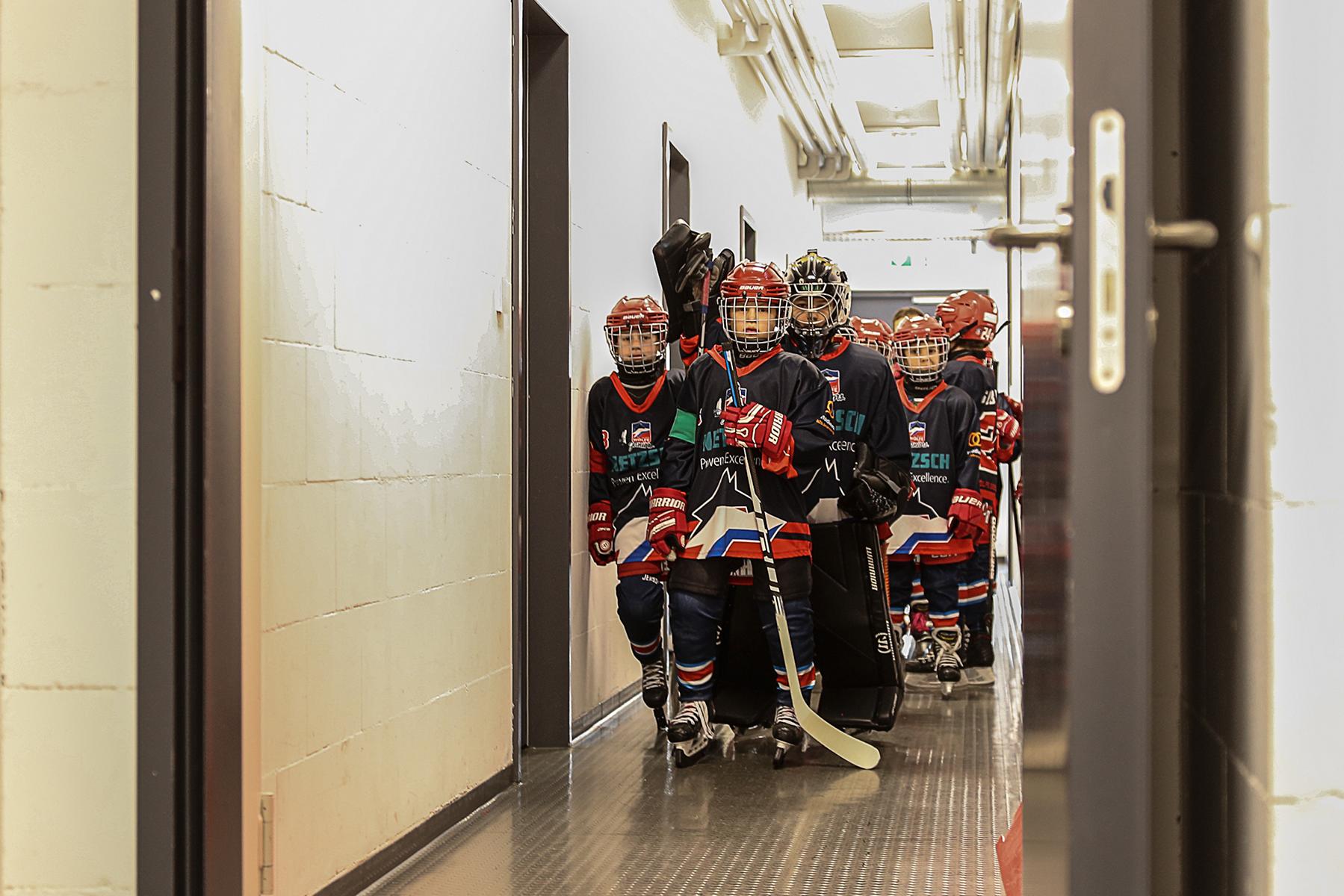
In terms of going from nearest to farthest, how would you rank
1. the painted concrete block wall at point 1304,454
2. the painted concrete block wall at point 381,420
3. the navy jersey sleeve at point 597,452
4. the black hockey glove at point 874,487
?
the painted concrete block wall at point 1304,454 → the painted concrete block wall at point 381,420 → the black hockey glove at point 874,487 → the navy jersey sleeve at point 597,452

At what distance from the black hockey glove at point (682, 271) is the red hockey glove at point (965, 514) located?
4.68ft

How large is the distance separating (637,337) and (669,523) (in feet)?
2.62

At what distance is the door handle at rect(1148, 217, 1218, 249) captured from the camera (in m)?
1.29

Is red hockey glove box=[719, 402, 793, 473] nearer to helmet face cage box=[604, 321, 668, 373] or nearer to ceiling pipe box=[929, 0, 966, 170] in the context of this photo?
helmet face cage box=[604, 321, 668, 373]

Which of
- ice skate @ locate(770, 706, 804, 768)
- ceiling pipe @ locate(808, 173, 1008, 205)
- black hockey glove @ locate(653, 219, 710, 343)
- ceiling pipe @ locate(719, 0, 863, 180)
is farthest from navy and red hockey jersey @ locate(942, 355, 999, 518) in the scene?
ceiling pipe @ locate(808, 173, 1008, 205)

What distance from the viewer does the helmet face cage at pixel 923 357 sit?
656 cm

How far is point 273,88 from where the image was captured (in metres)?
3.05

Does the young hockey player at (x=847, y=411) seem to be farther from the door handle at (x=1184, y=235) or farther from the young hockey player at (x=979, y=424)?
the door handle at (x=1184, y=235)

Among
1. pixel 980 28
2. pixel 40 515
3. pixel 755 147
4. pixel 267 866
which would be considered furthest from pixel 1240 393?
pixel 755 147

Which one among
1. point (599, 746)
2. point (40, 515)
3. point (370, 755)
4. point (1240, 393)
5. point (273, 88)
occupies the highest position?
point (273, 88)

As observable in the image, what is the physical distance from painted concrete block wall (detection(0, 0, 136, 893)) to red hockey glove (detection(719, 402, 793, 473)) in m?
2.65

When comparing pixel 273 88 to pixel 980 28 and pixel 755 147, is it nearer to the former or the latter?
pixel 980 28

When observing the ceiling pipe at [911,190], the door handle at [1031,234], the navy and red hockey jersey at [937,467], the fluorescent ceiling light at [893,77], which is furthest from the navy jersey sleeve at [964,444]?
the ceiling pipe at [911,190]

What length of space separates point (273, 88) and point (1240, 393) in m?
2.33
